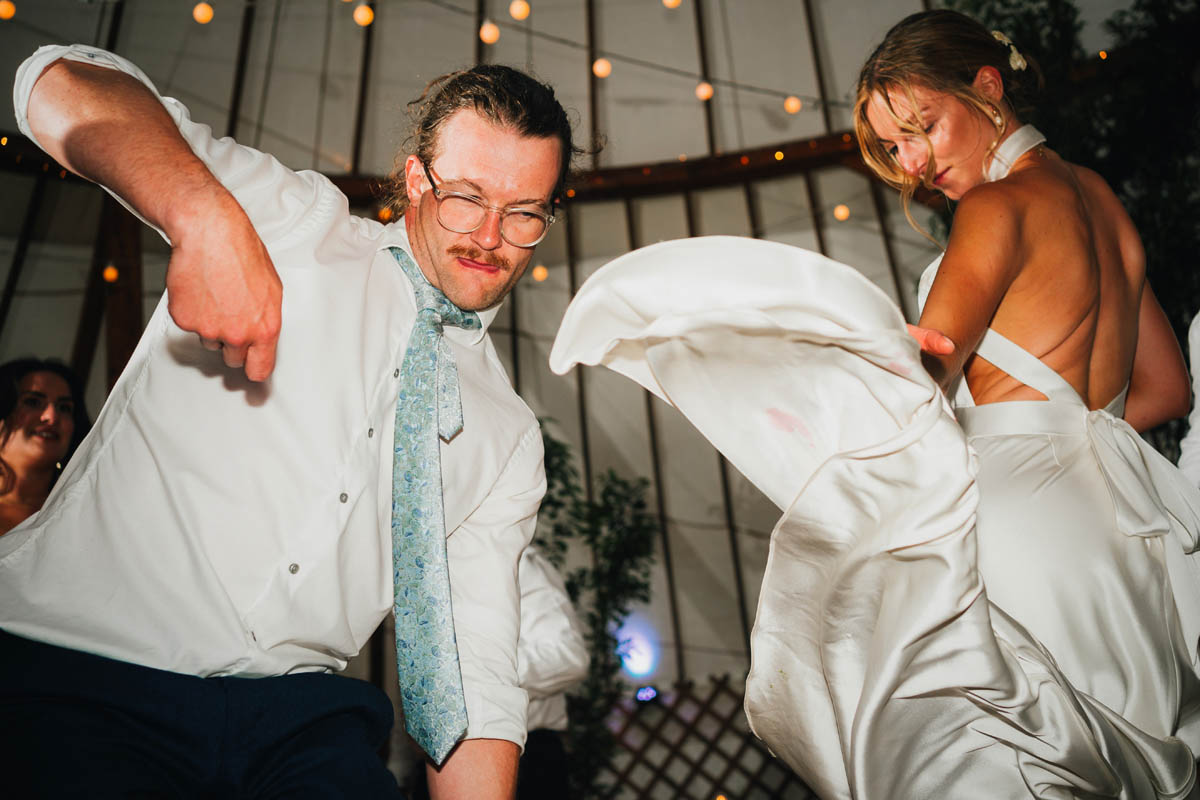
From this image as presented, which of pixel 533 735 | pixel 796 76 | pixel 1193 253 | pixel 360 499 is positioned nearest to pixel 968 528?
pixel 360 499

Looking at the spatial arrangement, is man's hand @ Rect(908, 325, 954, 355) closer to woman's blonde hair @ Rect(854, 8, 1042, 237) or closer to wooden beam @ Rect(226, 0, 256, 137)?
woman's blonde hair @ Rect(854, 8, 1042, 237)

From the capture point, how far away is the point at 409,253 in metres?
1.28

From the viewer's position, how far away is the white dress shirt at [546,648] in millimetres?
2641

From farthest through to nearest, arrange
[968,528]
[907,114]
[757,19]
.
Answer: [757,19]
[907,114]
[968,528]

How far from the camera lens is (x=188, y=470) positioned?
953 millimetres

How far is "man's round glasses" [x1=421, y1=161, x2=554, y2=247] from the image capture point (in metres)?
1.28

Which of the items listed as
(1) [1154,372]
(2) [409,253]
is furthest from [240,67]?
(1) [1154,372]

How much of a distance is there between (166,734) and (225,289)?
0.43 meters

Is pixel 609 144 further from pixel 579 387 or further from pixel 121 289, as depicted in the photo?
pixel 121 289

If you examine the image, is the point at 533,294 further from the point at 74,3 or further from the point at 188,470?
the point at 188,470

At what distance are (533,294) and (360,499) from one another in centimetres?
482

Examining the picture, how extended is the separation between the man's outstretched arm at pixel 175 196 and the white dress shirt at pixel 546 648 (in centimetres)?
202

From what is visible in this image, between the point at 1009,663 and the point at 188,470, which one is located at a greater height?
the point at 188,470

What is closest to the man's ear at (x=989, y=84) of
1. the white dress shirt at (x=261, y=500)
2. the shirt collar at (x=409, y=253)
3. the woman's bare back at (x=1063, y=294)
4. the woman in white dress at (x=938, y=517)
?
the woman's bare back at (x=1063, y=294)
